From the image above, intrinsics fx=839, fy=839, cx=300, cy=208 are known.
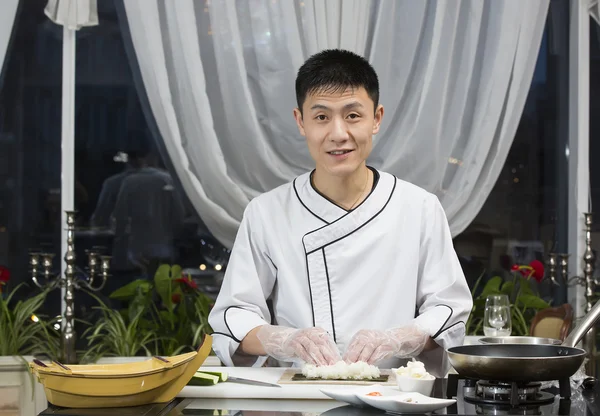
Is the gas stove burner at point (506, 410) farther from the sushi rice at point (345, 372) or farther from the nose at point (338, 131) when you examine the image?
the nose at point (338, 131)

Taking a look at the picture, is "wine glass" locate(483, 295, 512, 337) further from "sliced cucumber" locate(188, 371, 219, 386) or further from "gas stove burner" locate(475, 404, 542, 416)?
"sliced cucumber" locate(188, 371, 219, 386)

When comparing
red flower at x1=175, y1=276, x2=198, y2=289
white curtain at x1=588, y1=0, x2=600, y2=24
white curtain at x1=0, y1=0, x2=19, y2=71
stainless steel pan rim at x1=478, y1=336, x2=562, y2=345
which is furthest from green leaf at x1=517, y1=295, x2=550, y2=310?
white curtain at x1=0, y1=0, x2=19, y2=71

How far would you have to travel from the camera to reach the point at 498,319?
231 cm

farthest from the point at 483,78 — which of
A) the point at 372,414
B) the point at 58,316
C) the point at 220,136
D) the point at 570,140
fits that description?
the point at 372,414

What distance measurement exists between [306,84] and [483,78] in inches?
69.1

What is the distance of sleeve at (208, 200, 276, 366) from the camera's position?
2.28m

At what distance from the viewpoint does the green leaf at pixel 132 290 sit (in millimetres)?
3814

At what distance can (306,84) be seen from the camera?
2398mm

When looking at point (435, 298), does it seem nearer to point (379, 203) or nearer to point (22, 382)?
point (379, 203)

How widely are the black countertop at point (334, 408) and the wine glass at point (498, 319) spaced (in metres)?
0.59

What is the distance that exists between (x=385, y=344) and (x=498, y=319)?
15.3 inches

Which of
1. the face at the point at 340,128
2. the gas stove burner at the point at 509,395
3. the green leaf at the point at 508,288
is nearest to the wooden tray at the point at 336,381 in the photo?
the gas stove burner at the point at 509,395

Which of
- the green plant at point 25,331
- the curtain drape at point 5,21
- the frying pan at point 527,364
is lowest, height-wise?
the green plant at point 25,331

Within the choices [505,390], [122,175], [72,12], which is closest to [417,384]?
[505,390]
